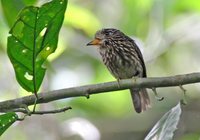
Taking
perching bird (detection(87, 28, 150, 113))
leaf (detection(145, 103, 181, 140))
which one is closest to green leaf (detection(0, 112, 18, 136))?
leaf (detection(145, 103, 181, 140))

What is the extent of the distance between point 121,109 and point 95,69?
0.41 m

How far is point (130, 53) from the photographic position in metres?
4.05

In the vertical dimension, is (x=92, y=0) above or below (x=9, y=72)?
above

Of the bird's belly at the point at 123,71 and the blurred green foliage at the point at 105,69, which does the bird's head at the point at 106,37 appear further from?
the bird's belly at the point at 123,71

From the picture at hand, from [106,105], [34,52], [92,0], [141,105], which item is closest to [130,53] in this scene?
[141,105]

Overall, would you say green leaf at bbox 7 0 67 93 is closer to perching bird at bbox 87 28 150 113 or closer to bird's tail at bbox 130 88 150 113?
perching bird at bbox 87 28 150 113

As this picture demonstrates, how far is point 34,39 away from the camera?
1.91m

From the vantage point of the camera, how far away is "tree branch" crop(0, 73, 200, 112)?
2.08 meters

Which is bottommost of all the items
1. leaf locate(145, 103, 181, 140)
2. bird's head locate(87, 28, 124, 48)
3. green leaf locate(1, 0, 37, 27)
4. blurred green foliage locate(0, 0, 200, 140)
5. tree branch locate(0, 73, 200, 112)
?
blurred green foliage locate(0, 0, 200, 140)

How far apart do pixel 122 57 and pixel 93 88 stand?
186 centimetres

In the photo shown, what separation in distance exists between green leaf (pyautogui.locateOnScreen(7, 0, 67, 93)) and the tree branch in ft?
0.39

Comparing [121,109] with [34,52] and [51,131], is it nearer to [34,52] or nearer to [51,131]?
[51,131]

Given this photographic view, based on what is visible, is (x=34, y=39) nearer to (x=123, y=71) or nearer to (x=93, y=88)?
(x=93, y=88)

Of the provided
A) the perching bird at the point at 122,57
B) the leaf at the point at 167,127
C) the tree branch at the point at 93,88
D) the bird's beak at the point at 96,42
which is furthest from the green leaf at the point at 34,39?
the bird's beak at the point at 96,42
